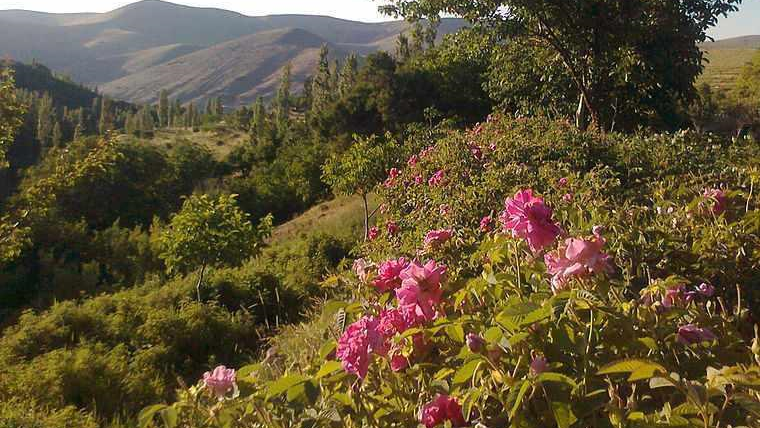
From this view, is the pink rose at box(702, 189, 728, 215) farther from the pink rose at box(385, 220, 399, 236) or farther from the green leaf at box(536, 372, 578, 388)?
the pink rose at box(385, 220, 399, 236)

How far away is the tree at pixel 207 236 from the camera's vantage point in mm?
11141

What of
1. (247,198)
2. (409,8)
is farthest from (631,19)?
(247,198)

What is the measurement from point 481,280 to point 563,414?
615 mm

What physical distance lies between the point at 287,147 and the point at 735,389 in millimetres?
43317

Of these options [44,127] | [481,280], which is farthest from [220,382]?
[44,127]

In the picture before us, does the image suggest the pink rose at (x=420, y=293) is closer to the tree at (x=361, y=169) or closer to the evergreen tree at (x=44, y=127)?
the tree at (x=361, y=169)

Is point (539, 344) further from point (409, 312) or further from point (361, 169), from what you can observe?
point (361, 169)

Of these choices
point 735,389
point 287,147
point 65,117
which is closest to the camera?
point 735,389

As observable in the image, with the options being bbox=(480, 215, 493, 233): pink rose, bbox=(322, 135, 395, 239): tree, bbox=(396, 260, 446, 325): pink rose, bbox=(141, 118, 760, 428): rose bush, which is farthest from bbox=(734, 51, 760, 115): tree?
bbox=(396, 260, 446, 325): pink rose

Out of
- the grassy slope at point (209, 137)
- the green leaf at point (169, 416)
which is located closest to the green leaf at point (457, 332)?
the green leaf at point (169, 416)

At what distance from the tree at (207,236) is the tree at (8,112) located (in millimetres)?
4097

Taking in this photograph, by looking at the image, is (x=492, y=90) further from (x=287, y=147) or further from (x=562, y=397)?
(x=287, y=147)

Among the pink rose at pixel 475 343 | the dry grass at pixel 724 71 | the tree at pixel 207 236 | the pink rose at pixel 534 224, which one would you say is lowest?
the tree at pixel 207 236

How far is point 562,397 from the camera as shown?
1151mm
